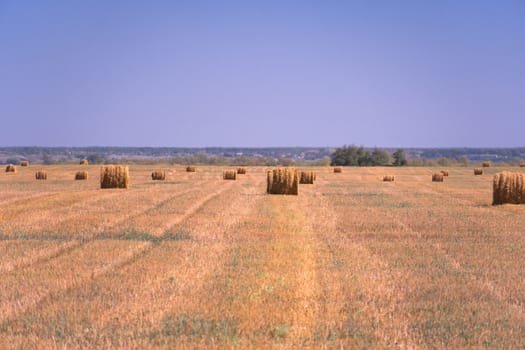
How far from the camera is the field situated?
24.7 ft

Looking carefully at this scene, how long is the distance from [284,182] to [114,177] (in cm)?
730

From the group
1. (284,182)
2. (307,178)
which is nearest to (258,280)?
(284,182)

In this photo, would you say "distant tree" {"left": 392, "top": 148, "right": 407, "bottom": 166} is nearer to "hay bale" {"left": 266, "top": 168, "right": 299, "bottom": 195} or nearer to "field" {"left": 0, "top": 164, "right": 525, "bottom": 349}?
"hay bale" {"left": 266, "top": 168, "right": 299, "bottom": 195}

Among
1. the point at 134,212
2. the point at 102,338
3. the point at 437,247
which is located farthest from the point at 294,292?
the point at 134,212

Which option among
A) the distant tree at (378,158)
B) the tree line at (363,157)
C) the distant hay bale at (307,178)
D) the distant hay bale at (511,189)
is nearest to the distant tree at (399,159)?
the tree line at (363,157)

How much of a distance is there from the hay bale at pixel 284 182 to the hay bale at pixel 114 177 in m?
6.35

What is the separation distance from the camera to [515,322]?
8078 mm

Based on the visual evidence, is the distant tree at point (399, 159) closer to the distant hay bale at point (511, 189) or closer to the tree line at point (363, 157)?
the tree line at point (363, 157)

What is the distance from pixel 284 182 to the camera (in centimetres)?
2717

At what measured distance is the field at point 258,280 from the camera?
7.53 m

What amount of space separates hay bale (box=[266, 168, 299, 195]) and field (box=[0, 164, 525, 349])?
7966 mm

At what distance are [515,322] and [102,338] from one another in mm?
4294

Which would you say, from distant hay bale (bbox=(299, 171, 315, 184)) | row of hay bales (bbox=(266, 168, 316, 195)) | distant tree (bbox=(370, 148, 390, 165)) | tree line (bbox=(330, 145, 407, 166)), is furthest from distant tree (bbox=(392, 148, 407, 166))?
row of hay bales (bbox=(266, 168, 316, 195))

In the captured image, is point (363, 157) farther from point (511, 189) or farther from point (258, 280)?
point (258, 280)
